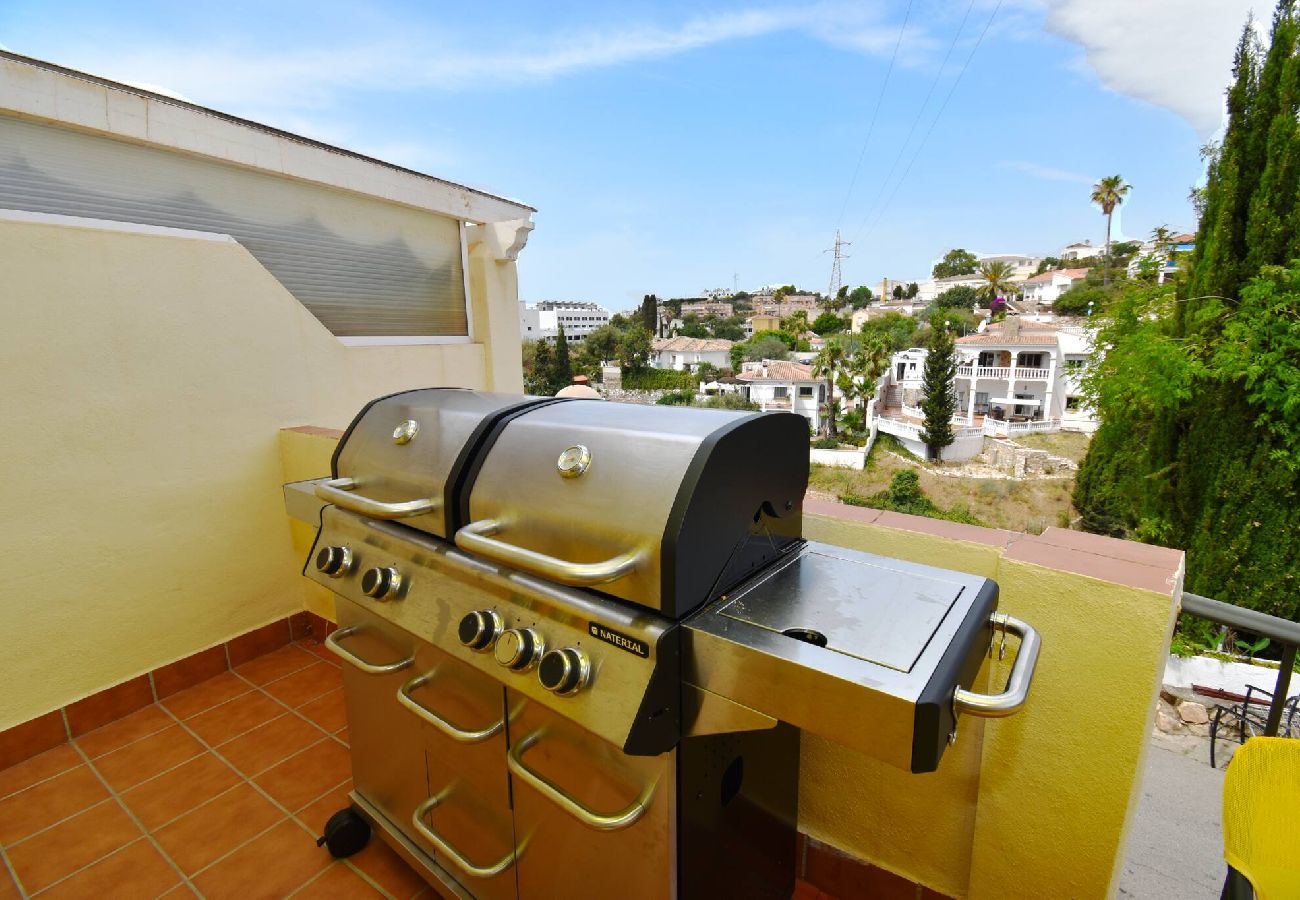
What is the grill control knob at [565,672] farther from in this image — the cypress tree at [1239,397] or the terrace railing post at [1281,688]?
the cypress tree at [1239,397]

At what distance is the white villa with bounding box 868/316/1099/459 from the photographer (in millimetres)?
28453

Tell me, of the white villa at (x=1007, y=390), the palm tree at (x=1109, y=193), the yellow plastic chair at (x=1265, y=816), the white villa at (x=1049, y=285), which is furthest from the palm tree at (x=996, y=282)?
the yellow plastic chair at (x=1265, y=816)

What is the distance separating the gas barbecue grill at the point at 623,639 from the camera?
0.83 metres

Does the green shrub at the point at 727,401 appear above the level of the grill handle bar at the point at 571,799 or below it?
below

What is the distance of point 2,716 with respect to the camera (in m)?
2.07

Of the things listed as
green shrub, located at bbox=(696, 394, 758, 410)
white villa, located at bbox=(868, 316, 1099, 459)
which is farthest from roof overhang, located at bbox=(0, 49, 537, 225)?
white villa, located at bbox=(868, 316, 1099, 459)

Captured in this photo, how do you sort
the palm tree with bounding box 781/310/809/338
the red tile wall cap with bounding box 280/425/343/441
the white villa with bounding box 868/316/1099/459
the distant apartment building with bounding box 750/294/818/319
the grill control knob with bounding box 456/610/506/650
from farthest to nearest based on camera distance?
the distant apartment building with bounding box 750/294/818/319 < the palm tree with bounding box 781/310/809/338 < the white villa with bounding box 868/316/1099/459 < the red tile wall cap with bounding box 280/425/343/441 < the grill control knob with bounding box 456/610/506/650

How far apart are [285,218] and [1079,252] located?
293 ft

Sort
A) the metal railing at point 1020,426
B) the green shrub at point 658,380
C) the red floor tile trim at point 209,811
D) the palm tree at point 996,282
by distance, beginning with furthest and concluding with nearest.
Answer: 1. the palm tree at point 996,282
2. the green shrub at point 658,380
3. the metal railing at point 1020,426
4. the red floor tile trim at point 209,811

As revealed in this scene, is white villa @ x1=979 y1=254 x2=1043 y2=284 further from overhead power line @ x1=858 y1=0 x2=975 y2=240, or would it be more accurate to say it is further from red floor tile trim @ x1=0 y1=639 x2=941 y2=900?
red floor tile trim @ x1=0 y1=639 x2=941 y2=900

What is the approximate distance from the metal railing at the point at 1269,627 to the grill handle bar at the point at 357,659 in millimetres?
1709

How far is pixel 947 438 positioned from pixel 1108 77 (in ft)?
74.3

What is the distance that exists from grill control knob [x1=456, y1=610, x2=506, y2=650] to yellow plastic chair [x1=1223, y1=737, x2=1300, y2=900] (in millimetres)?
1135

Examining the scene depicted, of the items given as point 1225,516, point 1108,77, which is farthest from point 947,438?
point 1108,77
